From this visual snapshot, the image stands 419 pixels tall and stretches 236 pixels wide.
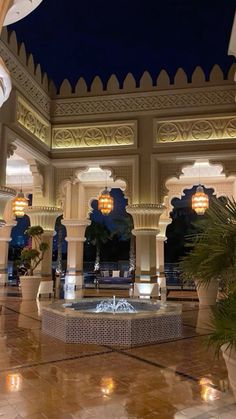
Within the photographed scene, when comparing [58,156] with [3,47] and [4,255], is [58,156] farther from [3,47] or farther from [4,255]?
[4,255]

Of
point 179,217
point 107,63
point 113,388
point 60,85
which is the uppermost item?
point 107,63

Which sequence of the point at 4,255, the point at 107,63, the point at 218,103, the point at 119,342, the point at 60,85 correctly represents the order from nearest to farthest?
1. the point at 119,342
2. the point at 218,103
3. the point at 60,85
4. the point at 4,255
5. the point at 107,63

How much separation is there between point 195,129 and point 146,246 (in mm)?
3207

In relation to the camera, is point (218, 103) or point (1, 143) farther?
point (218, 103)

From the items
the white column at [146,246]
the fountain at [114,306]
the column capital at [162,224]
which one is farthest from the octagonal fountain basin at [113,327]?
the column capital at [162,224]

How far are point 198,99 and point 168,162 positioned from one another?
1752 millimetres

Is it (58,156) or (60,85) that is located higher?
(60,85)

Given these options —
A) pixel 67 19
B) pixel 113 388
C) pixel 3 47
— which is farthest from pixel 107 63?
pixel 113 388

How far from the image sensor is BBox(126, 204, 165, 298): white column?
980 centimetres

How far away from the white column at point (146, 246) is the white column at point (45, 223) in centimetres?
209

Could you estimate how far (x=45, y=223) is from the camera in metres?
10.5

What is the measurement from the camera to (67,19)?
65.0 feet

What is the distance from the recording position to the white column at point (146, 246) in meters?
9.80

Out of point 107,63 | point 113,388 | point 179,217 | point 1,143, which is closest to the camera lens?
point 113,388
